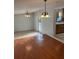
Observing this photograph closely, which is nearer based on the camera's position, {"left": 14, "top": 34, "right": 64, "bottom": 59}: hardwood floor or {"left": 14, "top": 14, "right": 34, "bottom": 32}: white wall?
{"left": 14, "top": 34, "right": 64, "bottom": 59}: hardwood floor

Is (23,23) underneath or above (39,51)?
above

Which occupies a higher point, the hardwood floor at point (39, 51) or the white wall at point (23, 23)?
the white wall at point (23, 23)

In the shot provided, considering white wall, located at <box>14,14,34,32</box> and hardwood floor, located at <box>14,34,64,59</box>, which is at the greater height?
white wall, located at <box>14,14,34,32</box>

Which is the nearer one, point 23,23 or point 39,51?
point 39,51

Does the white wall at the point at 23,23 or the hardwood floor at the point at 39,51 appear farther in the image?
the white wall at the point at 23,23
